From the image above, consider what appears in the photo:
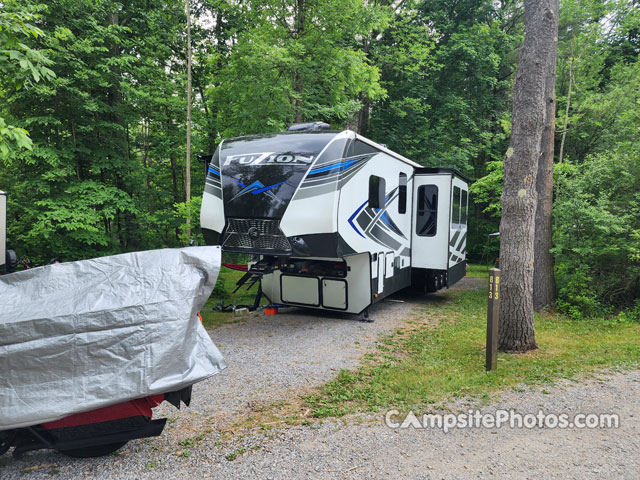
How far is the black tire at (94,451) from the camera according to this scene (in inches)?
118

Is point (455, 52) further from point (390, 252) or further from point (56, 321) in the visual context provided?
point (56, 321)

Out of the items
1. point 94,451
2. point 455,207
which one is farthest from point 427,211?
point 94,451

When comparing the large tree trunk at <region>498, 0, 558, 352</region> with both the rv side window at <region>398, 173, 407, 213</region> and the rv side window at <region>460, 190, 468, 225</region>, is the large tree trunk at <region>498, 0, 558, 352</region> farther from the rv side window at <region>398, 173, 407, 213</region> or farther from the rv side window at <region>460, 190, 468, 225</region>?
the rv side window at <region>460, 190, 468, 225</region>

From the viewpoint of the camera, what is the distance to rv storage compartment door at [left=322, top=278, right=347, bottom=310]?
24.3 ft

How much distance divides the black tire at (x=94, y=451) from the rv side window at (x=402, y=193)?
21.7 feet

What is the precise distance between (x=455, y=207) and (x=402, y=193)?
1.71 metres

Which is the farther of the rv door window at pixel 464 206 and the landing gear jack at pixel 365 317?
the rv door window at pixel 464 206

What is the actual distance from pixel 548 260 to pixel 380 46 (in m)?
11.8

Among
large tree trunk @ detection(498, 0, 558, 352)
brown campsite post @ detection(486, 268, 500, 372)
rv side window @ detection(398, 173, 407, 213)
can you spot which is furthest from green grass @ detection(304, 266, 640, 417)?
rv side window @ detection(398, 173, 407, 213)

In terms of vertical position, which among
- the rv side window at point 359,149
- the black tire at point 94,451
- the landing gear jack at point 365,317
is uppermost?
the rv side window at point 359,149

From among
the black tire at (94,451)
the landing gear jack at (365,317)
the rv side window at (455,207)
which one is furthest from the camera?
the rv side window at (455,207)

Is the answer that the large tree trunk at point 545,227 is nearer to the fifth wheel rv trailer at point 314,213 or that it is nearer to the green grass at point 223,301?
the fifth wheel rv trailer at point 314,213

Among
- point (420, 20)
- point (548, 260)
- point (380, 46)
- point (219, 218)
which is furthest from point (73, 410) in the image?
point (420, 20)

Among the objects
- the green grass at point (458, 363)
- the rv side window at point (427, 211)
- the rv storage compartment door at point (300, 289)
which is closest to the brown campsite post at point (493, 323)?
the green grass at point (458, 363)
